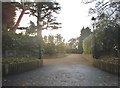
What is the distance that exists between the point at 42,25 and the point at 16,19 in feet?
20.9

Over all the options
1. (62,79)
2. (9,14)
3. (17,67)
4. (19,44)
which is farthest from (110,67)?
(9,14)

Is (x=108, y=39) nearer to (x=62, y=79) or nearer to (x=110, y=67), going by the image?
(x=110, y=67)

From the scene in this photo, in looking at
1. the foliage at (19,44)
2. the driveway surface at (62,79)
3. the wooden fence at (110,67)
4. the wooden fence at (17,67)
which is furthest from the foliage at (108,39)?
the foliage at (19,44)

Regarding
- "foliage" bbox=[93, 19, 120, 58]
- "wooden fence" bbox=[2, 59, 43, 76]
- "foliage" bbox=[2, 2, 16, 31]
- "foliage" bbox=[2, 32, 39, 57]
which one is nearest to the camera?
"wooden fence" bbox=[2, 59, 43, 76]

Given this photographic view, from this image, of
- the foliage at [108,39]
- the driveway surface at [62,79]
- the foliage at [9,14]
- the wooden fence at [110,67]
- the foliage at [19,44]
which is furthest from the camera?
the foliage at [9,14]

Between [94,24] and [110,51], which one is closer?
[94,24]

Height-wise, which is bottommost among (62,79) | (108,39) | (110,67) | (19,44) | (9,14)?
(62,79)

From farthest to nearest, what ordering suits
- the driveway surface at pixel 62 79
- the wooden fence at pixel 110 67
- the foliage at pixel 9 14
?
1. the foliage at pixel 9 14
2. the wooden fence at pixel 110 67
3. the driveway surface at pixel 62 79

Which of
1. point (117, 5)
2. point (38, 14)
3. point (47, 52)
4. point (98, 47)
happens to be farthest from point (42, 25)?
point (117, 5)

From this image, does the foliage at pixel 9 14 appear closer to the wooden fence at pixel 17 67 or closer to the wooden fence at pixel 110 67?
the wooden fence at pixel 17 67

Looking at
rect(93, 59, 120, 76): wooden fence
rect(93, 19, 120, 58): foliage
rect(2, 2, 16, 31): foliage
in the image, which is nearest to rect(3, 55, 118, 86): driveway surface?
rect(93, 59, 120, 76): wooden fence

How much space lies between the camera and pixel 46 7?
87.7 feet

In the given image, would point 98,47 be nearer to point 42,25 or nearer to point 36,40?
point 36,40

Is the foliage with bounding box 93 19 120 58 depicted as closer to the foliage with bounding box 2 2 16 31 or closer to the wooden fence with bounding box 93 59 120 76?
the wooden fence with bounding box 93 59 120 76
